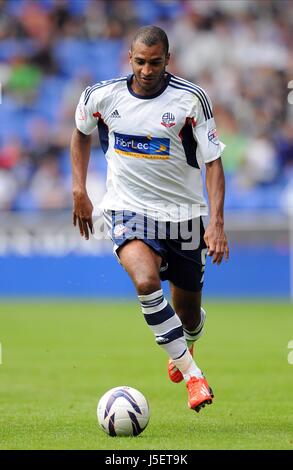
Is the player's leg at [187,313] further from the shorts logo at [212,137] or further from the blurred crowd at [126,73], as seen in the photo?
the blurred crowd at [126,73]

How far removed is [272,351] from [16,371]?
3.21 meters

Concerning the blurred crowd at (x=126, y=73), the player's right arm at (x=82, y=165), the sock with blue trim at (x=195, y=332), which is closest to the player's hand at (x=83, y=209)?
the player's right arm at (x=82, y=165)

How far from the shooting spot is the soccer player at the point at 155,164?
690 cm

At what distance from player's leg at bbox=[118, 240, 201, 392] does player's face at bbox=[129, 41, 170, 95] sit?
1.21 meters

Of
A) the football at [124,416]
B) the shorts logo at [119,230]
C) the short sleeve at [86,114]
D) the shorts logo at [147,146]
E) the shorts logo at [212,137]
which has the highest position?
the short sleeve at [86,114]

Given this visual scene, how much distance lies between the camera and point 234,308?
16.5m

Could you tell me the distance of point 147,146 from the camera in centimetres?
716

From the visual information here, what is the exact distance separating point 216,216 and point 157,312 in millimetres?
Result: 759

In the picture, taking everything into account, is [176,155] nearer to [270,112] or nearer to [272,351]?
[272,351]

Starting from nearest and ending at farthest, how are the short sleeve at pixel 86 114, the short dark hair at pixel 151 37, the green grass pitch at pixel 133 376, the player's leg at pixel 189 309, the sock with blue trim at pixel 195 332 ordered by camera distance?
the green grass pitch at pixel 133 376
the short dark hair at pixel 151 37
the short sleeve at pixel 86 114
the player's leg at pixel 189 309
the sock with blue trim at pixel 195 332

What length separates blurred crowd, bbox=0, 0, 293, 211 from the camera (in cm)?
1959

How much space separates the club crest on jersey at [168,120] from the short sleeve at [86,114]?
0.53 m

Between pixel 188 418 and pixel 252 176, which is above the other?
pixel 188 418
